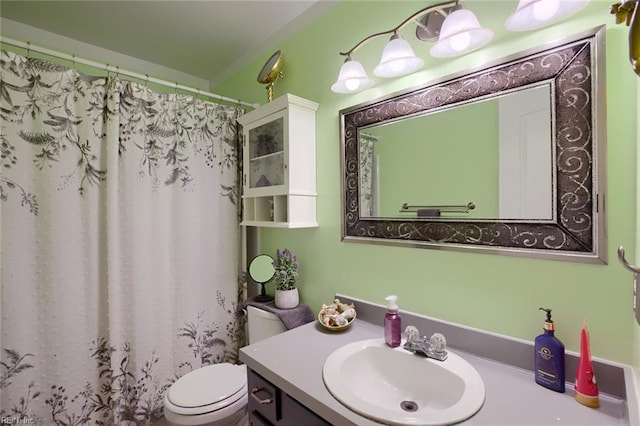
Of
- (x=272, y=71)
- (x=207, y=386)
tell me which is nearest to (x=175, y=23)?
(x=272, y=71)

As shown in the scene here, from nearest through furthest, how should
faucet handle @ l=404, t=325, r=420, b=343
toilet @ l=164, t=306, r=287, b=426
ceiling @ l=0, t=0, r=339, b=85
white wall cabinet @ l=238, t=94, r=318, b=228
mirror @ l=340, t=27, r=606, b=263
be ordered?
mirror @ l=340, t=27, r=606, b=263 < faucet handle @ l=404, t=325, r=420, b=343 < toilet @ l=164, t=306, r=287, b=426 < white wall cabinet @ l=238, t=94, r=318, b=228 < ceiling @ l=0, t=0, r=339, b=85

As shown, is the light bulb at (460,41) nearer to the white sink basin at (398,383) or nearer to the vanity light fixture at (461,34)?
the vanity light fixture at (461,34)

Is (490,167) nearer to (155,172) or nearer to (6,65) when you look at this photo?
(155,172)

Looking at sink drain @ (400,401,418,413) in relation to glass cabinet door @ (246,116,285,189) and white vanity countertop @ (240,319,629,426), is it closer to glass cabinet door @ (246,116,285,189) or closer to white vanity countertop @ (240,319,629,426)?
white vanity countertop @ (240,319,629,426)

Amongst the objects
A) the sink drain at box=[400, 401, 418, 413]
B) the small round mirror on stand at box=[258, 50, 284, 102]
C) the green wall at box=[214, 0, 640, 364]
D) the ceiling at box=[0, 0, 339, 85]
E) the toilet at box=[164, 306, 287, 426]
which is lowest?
the toilet at box=[164, 306, 287, 426]

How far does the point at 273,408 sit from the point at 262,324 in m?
0.67

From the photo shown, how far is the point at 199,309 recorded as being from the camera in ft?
5.83

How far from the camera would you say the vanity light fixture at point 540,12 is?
2.50 ft

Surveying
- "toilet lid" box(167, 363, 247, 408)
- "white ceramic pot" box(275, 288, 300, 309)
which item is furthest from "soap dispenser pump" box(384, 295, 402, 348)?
"toilet lid" box(167, 363, 247, 408)

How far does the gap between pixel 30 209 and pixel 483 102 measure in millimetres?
1936

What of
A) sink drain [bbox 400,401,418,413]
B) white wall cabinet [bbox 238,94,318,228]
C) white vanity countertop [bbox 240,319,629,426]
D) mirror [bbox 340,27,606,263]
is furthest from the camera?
white wall cabinet [bbox 238,94,318,228]

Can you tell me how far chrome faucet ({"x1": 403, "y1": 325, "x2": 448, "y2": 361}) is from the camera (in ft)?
3.16

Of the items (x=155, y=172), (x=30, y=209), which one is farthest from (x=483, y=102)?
(x=30, y=209)

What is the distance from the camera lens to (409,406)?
36.0 inches
